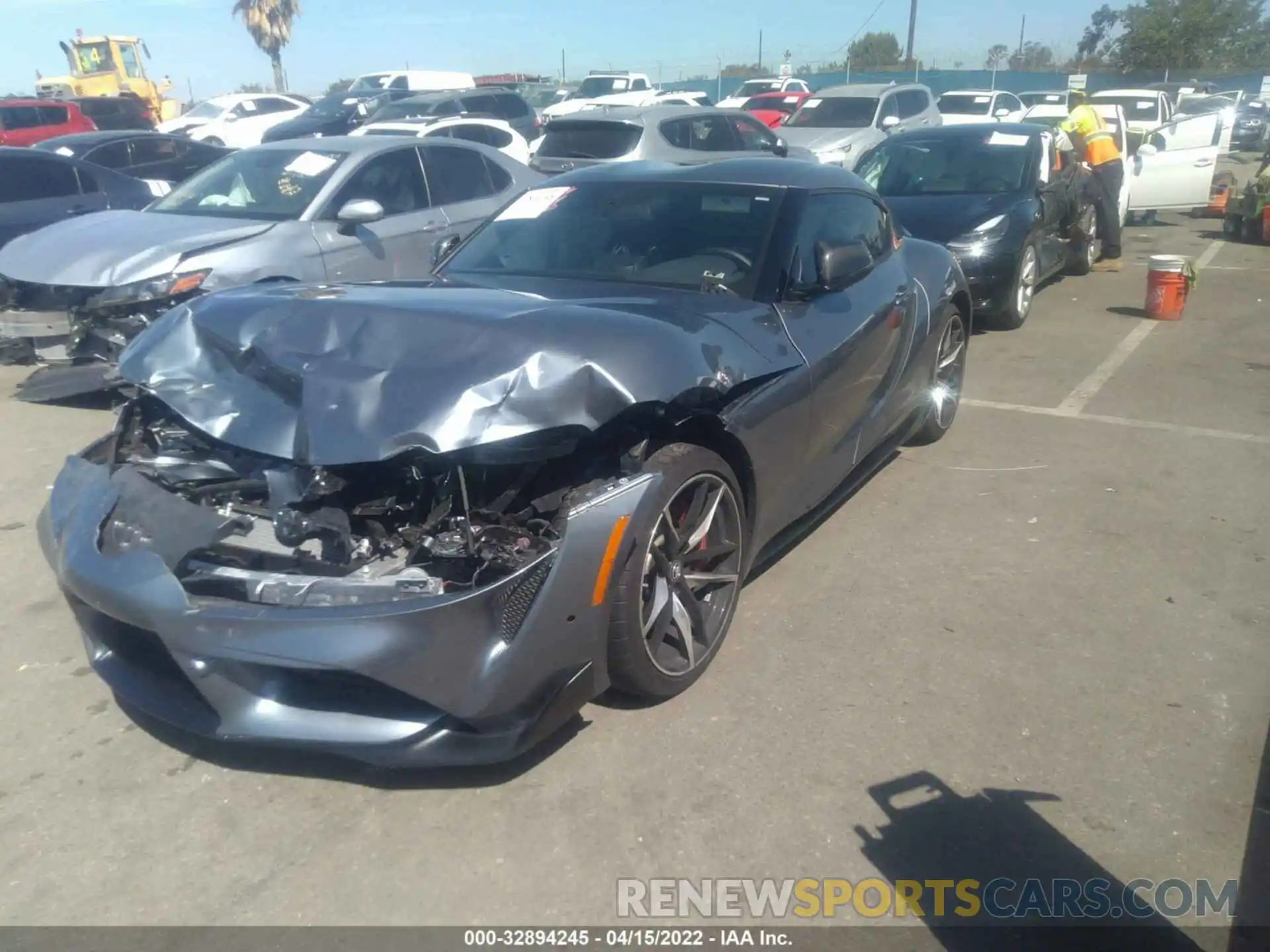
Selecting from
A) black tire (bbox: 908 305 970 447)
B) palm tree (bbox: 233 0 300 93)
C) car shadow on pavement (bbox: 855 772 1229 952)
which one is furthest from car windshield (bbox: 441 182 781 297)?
palm tree (bbox: 233 0 300 93)

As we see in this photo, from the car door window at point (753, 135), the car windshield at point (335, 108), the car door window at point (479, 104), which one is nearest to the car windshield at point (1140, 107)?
the car door window at point (753, 135)

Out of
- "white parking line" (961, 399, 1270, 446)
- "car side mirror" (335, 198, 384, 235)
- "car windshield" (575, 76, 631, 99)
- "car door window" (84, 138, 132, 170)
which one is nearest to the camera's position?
"white parking line" (961, 399, 1270, 446)

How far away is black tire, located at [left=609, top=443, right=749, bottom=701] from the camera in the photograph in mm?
3213

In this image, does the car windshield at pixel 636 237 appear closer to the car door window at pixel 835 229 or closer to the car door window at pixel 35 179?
the car door window at pixel 835 229

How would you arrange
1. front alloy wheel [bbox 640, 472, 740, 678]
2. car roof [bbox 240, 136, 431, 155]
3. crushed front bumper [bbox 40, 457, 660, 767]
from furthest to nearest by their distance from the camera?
car roof [bbox 240, 136, 431, 155] < front alloy wheel [bbox 640, 472, 740, 678] < crushed front bumper [bbox 40, 457, 660, 767]

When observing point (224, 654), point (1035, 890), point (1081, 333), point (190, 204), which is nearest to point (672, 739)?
point (1035, 890)

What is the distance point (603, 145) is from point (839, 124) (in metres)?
5.39

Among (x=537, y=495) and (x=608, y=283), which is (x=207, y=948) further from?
(x=608, y=283)

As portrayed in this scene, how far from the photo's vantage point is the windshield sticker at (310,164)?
7.87 meters

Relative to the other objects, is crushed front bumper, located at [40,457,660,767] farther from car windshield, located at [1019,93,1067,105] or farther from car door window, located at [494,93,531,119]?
car windshield, located at [1019,93,1067,105]

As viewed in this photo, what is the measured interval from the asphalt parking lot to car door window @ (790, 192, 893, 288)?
1271 mm

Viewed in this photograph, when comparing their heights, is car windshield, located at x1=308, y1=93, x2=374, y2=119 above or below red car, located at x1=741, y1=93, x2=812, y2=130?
above

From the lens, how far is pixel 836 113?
17.2m

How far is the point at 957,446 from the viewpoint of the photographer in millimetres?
6289
